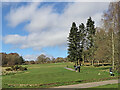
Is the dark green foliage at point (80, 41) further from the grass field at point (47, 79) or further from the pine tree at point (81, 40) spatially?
the grass field at point (47, 79)

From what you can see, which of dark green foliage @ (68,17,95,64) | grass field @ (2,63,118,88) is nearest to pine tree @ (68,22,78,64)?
dark green foliage @ (68,17,95,64)

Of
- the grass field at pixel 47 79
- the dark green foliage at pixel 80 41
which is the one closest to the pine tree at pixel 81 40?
the dark green foliage at pixel 80 41

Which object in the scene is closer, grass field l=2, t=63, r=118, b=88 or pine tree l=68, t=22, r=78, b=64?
grass field l=2, t=63, r=118, b=88

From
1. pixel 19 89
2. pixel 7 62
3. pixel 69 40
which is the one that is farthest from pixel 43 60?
pixel 19 89

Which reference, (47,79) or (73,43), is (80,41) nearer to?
(73,43)

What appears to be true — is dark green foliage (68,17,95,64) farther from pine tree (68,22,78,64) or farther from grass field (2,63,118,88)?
grass field (2,63,118,88)

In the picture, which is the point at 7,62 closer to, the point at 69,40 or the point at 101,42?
the point at 69,40

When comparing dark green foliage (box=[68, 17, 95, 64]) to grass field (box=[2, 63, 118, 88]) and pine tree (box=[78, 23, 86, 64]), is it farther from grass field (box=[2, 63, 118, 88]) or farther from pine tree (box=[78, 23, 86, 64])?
grass field (box=[2, 63, 118, 88])

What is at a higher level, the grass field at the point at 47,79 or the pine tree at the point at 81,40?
the pine tree at the point at 81,40

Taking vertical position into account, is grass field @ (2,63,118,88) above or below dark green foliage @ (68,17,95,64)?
below

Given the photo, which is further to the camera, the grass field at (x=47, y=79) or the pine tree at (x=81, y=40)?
the pine tree at (x=81, y=40)

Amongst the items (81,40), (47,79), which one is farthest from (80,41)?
(47,79)

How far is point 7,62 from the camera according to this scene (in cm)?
8669

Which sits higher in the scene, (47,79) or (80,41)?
(80,41)
